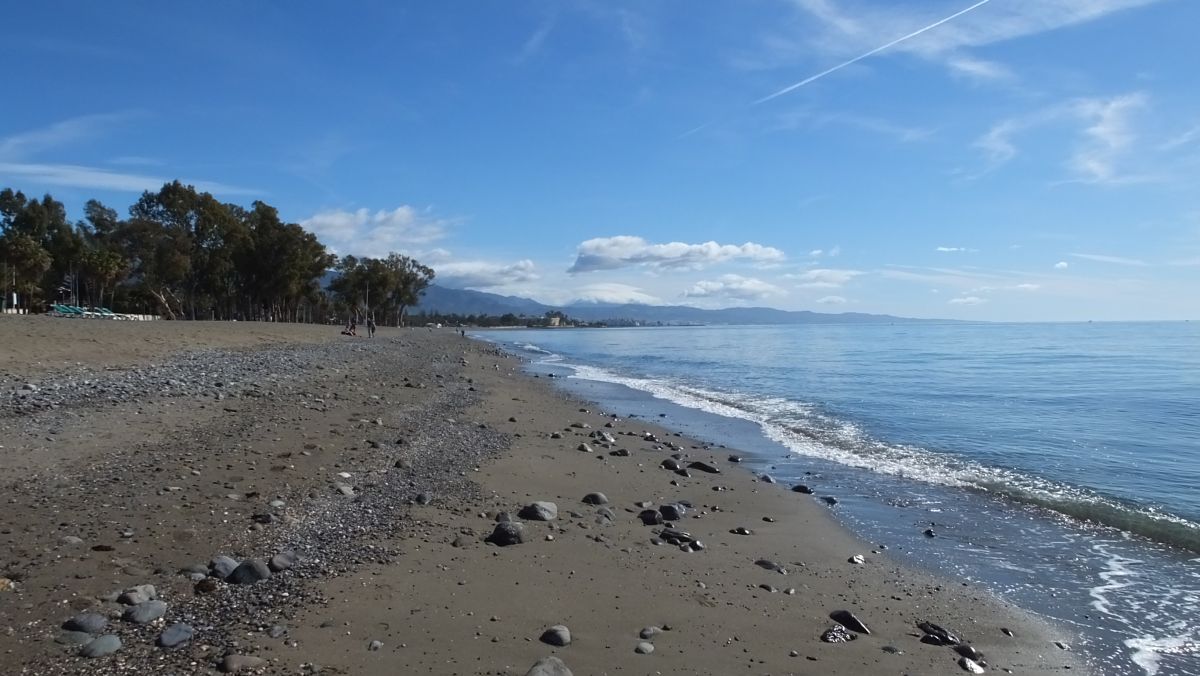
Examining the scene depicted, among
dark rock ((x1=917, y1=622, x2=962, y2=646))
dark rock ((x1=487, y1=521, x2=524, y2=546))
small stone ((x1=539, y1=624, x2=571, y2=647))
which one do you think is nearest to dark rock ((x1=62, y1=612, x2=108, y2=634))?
small stone ((x1=539, y1=624, x2=571, y2=647))

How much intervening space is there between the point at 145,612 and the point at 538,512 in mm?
4210

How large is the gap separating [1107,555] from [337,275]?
4562 inches

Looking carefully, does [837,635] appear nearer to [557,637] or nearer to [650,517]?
[557,637]

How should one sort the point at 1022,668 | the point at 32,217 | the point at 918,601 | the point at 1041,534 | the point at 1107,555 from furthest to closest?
the point at 32,217
the point at 1041,534
the point at 1107,555
the point at 918,601
the point at 1022,668

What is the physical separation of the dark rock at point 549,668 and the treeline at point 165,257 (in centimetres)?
6759

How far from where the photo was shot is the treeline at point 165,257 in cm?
6272

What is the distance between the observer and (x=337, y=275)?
113 m

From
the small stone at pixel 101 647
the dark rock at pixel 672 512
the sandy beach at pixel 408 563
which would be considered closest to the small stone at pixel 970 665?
the sandy beach at pixel 408 563

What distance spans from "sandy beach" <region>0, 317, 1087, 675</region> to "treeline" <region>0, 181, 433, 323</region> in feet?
195

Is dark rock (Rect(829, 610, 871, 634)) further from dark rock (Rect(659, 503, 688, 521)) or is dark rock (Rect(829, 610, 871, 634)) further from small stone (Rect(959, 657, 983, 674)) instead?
dark rock (Rect(659, 503, 688, 521))

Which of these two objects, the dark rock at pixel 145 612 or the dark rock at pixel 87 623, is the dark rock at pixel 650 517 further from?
the dark rock at pixel 87 623

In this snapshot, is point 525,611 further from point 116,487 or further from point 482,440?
point 482,440

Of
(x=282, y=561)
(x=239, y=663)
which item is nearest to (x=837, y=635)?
(x=239, y=663)

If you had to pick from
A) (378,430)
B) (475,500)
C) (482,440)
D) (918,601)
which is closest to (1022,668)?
(918,601)
